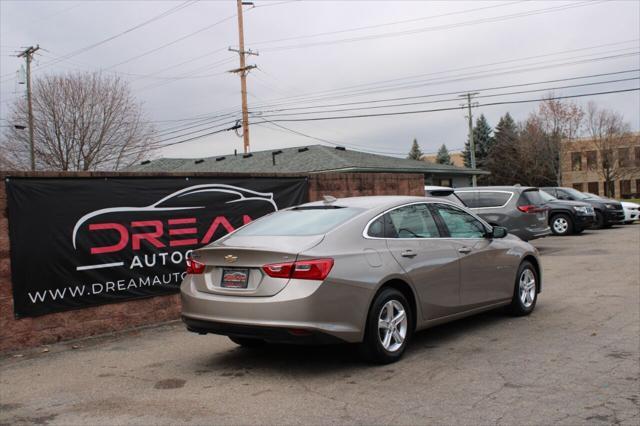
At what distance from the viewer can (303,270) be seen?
512 cm

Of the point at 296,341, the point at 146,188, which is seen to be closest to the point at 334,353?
the point at 296,341

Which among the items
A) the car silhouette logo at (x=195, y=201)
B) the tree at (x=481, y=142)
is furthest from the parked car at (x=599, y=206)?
the tree at (x=481, y=142)

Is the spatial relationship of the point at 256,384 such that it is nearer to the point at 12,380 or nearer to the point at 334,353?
the point at 334,353

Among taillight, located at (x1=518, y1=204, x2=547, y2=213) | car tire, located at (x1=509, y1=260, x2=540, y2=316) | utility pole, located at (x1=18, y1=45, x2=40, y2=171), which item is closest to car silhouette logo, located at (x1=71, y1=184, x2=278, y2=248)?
car tire, located at (x1=509, y1=260, x2=540, y2=316)

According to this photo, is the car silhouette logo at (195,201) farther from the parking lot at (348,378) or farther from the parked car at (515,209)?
the parked car at (515,209)

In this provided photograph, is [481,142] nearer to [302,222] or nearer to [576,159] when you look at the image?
[576,159]

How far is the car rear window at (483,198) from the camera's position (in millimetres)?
15172

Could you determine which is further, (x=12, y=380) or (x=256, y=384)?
(x=12, y=380)

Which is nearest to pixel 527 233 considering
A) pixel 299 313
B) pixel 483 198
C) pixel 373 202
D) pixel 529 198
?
pixel 529 198

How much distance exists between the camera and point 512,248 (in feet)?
24.5

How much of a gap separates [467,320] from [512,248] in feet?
3.48

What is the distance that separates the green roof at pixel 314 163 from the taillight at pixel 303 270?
2116 centimetres

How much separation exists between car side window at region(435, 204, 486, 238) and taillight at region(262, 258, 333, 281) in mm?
2091

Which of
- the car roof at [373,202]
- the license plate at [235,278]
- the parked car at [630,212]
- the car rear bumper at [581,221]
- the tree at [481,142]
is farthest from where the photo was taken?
the tree at [481,142]
